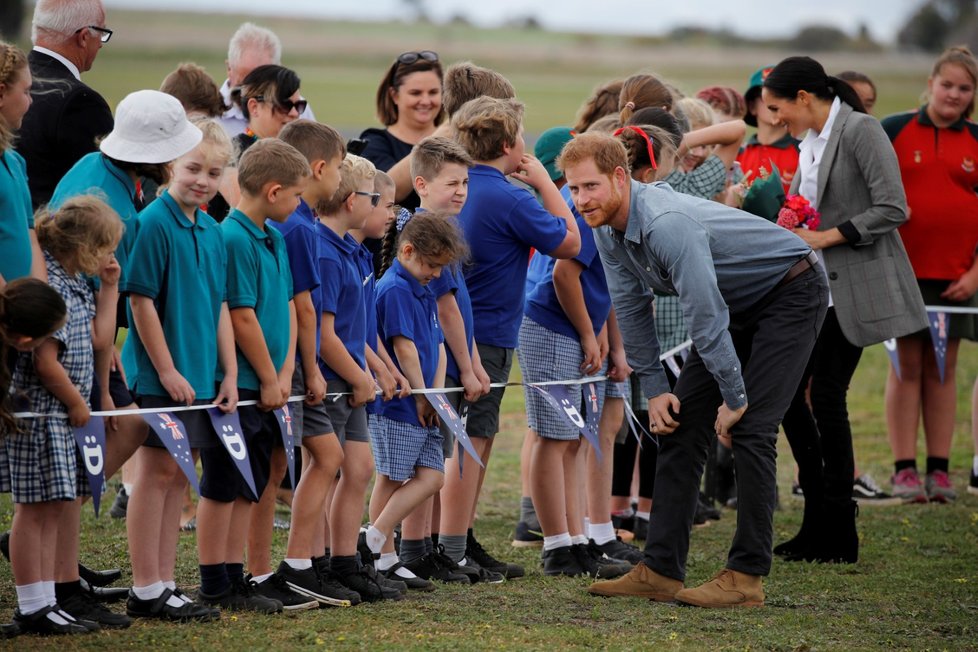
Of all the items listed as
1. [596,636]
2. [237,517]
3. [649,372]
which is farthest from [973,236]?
[237,517]

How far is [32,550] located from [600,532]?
2883 millimetres

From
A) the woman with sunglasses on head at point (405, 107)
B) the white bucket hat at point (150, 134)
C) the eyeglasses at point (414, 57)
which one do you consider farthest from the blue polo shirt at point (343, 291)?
the eyeglasses at point (414, 57)

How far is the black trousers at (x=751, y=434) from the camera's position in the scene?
17.3 ft

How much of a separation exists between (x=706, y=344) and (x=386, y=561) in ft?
5.42

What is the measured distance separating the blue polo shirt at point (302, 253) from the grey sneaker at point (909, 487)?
4407mm

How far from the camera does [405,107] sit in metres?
7.27

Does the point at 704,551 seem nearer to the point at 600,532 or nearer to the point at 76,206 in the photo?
the point at 600,532

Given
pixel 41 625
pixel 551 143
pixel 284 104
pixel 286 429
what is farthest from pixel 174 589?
pixel 551 143

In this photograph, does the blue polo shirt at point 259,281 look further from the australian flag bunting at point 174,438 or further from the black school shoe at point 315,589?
the black school shoe at point 315,589

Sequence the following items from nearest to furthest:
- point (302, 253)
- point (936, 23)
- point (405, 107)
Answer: point (302, 253), point (405, 107), point (936, 23)

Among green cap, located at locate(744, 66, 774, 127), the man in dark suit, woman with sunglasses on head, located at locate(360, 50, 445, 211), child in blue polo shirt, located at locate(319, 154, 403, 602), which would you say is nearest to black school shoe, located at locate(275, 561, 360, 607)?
child in blue polo shirt, located at locate(319, 154, 403, 602)

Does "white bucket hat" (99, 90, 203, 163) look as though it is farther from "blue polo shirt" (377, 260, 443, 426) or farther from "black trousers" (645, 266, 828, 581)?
"black trousers" (645, 266, 828, 581)

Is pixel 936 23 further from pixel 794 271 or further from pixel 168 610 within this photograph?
pixel 168 610

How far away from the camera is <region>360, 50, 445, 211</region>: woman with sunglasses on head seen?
7.16 m
